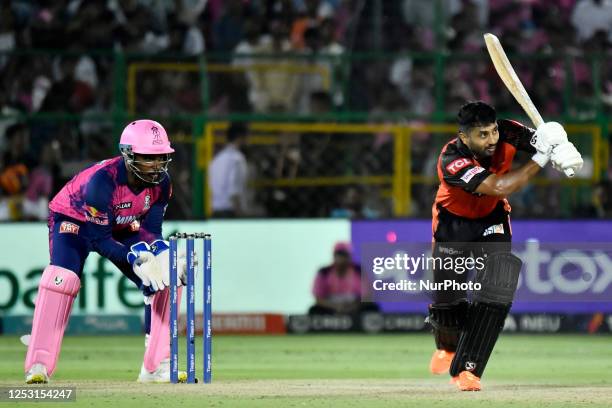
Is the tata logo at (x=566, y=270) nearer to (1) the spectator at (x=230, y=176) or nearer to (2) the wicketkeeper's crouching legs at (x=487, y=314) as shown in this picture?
(1) the spectator at (x=230, y=176)

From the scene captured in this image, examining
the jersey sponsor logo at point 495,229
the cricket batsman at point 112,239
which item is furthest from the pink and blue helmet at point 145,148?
the jersey sponsor logo at point 495,229

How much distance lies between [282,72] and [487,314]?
23.6 feet

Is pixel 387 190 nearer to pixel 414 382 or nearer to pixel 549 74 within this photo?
pixel 549 74

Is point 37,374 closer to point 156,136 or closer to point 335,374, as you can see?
point 156,136

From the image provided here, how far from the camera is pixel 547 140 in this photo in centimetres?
883

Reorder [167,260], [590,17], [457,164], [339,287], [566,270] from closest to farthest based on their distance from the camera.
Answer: [457,164], [167,260], [566,270], [339,287], [590,17]

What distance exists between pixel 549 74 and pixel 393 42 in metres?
2.16

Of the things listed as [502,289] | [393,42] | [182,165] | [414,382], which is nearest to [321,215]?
[182,165]

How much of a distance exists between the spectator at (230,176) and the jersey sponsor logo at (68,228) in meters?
5.29

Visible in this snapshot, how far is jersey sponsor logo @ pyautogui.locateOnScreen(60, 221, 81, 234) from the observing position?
9.68 metres

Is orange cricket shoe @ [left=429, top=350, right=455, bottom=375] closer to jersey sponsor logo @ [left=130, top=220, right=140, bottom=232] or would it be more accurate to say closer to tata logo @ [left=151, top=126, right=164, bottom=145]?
jersey sponsor logo @ [left=130, top=220, right=140, bottom=232]

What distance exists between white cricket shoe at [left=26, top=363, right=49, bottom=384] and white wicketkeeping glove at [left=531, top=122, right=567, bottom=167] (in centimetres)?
357

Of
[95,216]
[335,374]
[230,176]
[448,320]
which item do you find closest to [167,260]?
[95,216]

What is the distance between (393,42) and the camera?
55.9 ft
